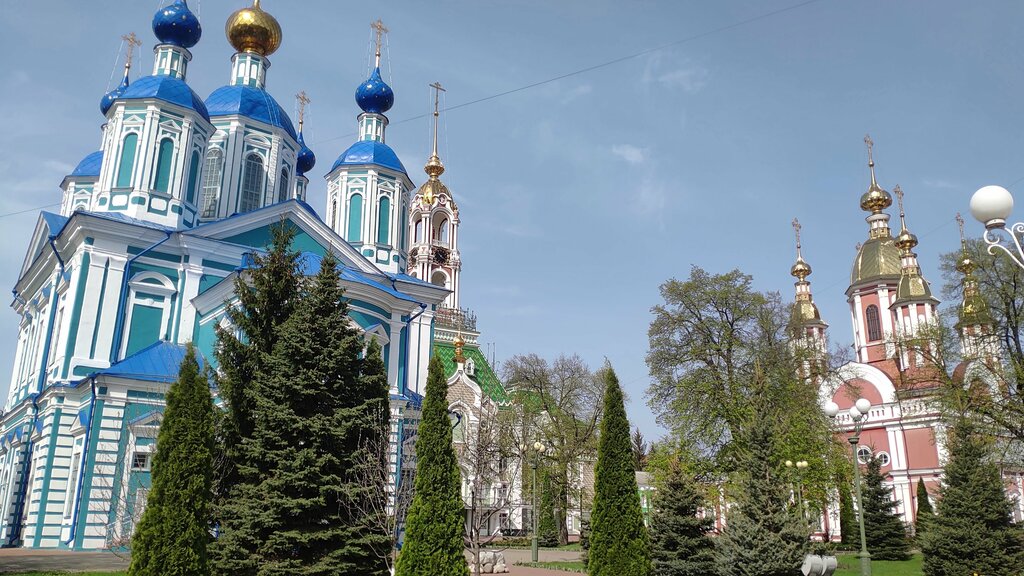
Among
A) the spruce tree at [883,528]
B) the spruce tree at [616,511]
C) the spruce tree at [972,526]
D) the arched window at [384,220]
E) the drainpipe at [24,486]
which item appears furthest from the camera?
the arched window at [384,220]

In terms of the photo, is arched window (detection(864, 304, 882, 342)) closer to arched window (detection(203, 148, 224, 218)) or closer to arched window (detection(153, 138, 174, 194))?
arched window (detection(203, 148, 224, 218))

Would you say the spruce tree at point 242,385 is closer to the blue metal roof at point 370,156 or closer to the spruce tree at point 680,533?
the spruce tree at point 680,533

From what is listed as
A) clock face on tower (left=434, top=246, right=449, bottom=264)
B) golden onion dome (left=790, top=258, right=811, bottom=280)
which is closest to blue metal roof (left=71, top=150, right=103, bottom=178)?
clock face on tower (left=434, top=246, right=449, bottom=264)

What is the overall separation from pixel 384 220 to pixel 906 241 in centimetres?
3333

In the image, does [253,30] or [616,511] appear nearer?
[616,511]

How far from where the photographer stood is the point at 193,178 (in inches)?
952

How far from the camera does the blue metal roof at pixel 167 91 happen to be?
23.4 metres

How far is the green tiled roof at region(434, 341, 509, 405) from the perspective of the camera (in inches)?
1763

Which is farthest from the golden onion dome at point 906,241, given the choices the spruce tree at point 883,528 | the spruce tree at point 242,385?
the spruce tree at point 242,385

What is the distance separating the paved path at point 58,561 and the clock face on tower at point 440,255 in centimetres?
3656

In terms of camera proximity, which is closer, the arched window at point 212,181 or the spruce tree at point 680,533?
the spruce tree at point 680,533

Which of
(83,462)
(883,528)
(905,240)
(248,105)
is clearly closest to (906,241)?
(905,240)

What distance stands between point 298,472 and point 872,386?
3811 centimetres

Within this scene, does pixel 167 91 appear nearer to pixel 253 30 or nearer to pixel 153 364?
pixel 253 30
